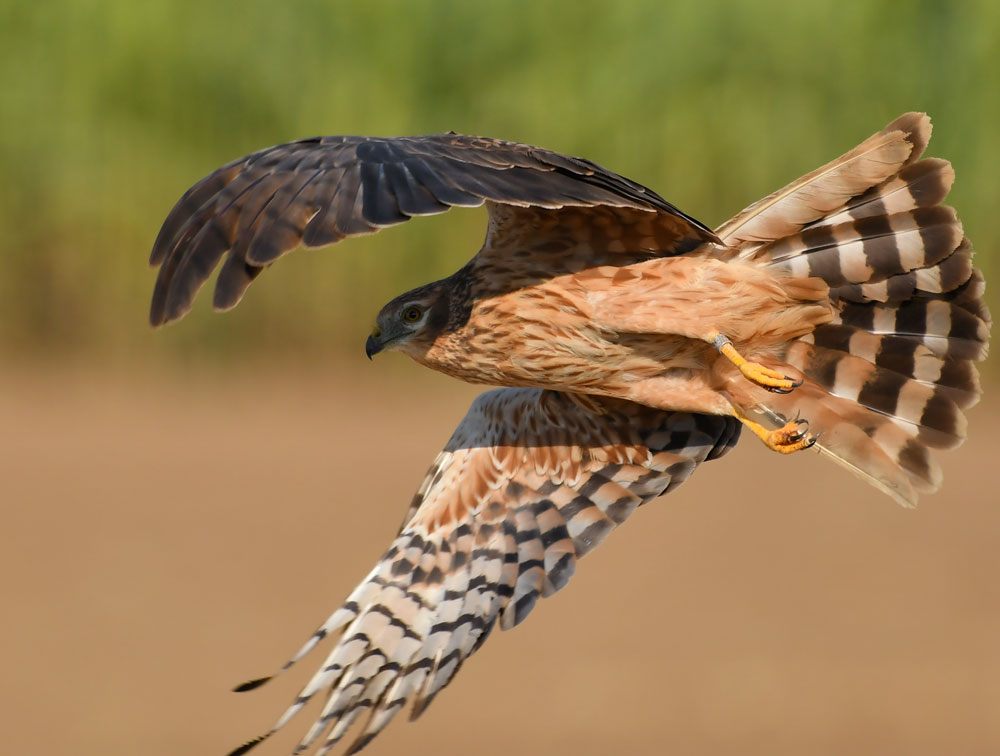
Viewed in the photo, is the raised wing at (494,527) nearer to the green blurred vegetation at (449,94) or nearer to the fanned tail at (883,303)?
the fanned tail at (883,303)

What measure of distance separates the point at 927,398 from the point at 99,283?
19.4 ft

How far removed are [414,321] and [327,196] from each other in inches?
49.9

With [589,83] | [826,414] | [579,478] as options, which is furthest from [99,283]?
[826,414]

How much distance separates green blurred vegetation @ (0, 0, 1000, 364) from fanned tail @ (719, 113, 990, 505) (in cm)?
430

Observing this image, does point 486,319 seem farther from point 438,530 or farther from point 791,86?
point 791,86

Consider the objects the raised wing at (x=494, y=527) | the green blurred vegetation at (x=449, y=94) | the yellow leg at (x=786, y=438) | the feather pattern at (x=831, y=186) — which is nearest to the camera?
the feather pattern at (x=831, y=186)

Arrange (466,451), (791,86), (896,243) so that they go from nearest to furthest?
(896,243) < (466,451) < (791,86)

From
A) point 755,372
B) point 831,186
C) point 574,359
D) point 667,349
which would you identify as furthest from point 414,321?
point 831,186

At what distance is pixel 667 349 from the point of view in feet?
16.3

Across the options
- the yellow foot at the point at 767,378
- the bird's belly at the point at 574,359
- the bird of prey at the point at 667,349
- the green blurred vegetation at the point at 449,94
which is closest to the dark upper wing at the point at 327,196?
the bird of prey at the point at 667,349

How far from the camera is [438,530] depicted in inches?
217

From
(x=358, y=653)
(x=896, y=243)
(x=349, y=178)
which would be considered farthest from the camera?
(x=358, y=653)

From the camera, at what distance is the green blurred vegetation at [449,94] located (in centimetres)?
920

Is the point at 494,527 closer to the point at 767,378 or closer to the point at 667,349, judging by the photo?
the point at 667,349
